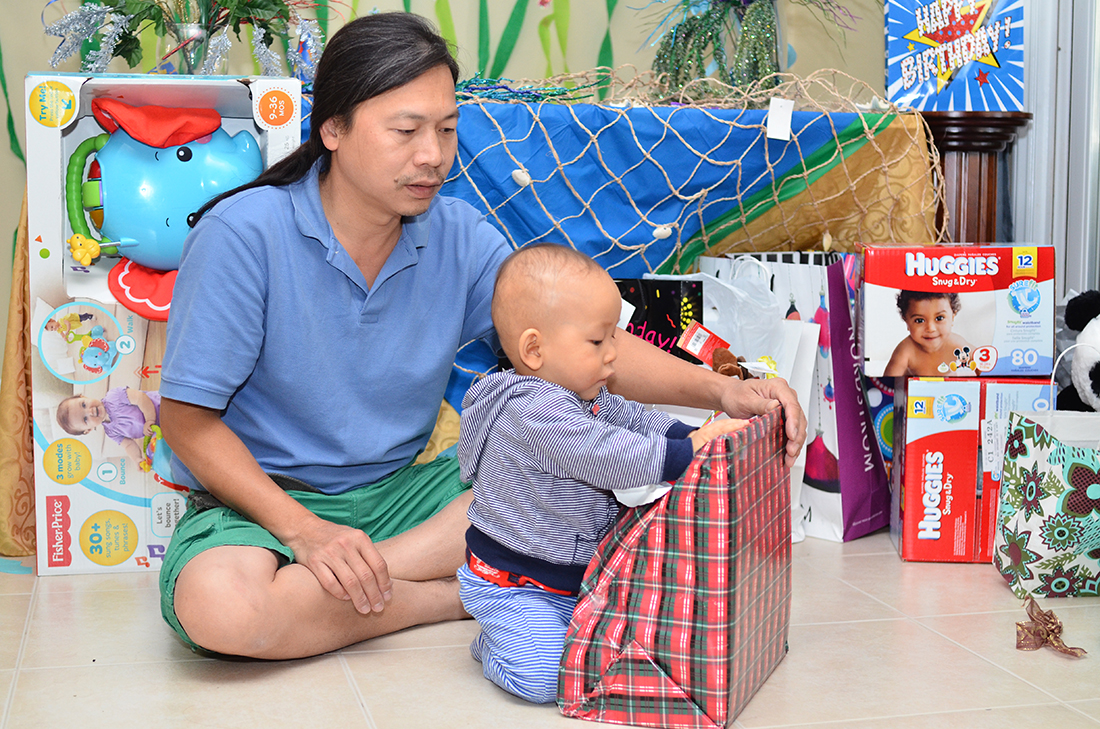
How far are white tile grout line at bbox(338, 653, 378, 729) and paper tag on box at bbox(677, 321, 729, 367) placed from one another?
79 cm

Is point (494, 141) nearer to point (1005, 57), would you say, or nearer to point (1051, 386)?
point (1051, 386)

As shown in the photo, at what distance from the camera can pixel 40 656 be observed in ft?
4.04

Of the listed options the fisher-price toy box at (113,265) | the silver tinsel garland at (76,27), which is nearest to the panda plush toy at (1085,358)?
the fisher-price toy box at (113,265)

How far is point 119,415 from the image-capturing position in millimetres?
1560

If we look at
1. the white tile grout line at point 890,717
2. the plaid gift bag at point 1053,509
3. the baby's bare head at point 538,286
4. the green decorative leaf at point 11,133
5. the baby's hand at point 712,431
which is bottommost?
the white tile grout line at point 890,717

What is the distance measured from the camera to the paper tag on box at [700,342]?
168 centimetres

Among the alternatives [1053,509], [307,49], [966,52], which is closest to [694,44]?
[966,52]

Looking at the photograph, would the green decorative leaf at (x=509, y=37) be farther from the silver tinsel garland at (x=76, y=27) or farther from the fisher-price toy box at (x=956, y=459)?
the fisher-price toy box at (x=956, y=459)

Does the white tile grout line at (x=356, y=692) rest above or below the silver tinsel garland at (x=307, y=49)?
below

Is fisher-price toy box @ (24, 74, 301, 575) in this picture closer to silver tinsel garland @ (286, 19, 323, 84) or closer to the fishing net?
silver tinsel garland @ (286, 19, 323, 84)

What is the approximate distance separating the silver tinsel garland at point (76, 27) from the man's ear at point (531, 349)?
1047 mm

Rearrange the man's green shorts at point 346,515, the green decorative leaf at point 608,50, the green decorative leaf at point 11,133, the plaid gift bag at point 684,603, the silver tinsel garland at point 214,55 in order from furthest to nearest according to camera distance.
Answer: the green decorative leaf at point 608,50 < the green decorative leaf at point 11,133 < the silver tinsel garland at point 214,55 < the man's green shorts at point 346,515 < the plaid gift bag at point 684,603

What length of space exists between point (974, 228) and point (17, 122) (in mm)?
2360

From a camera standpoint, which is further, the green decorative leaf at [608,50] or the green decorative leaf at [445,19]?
the green decorative leaf at [608,50]
